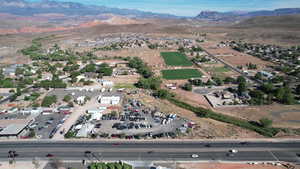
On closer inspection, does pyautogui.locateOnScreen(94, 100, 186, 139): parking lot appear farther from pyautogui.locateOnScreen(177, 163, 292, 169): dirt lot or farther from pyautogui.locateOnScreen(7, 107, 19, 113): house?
pyautogui.locateOnScreen(7, 107, 19, 113): house

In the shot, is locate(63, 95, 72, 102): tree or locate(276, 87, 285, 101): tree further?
locate(63, 95, 72, 102): tree

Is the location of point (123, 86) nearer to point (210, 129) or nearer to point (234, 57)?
point (210, 129)

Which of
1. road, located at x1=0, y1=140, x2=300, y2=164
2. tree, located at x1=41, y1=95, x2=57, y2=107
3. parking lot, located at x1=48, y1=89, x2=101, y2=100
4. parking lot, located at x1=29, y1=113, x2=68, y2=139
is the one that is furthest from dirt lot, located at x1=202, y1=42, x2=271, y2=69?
parking lot, located at x1=29, y1=113, x2=68, y2=139

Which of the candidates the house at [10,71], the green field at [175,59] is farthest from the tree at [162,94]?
the house at [10,71]

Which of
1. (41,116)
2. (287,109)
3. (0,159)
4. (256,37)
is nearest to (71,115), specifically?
(41,116)

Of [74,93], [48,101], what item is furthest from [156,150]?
[74,93]

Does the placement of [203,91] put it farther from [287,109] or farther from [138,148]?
[138,148]
